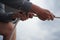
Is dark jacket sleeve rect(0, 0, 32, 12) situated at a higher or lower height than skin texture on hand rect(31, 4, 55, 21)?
higher

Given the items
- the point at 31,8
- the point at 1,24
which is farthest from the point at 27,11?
the point at 1,24

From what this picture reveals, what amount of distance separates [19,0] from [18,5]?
0.08 ft

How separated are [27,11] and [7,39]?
208mm

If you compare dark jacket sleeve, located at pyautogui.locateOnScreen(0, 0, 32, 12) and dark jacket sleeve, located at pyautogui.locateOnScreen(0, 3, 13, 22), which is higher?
dark jacket sleeve, located at pyautogui.locateOnScreen(0, 0, 32, 12)

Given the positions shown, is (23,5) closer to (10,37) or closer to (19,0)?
(19,0)

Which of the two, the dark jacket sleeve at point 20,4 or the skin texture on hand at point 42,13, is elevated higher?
the dark jacket sleeve at point 20,4

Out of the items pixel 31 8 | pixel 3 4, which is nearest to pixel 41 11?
pixel 31 8

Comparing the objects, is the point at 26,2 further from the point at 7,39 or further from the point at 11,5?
the point at 7,39

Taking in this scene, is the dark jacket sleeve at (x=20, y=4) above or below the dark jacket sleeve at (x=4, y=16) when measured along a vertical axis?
above

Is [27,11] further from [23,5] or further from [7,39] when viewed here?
[7,39]

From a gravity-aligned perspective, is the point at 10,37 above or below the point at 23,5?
below

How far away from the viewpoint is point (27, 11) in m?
2.23

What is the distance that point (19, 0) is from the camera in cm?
222

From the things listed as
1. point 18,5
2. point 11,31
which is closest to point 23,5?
point 18,5
